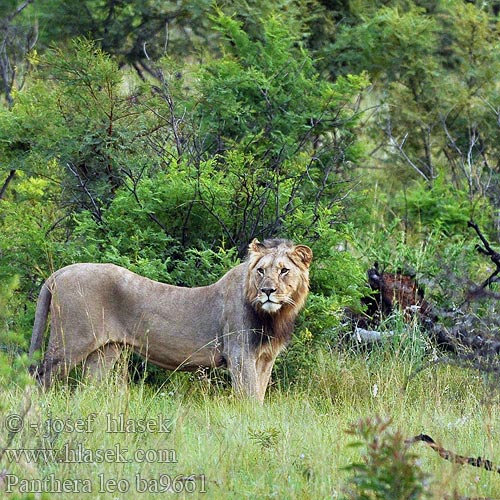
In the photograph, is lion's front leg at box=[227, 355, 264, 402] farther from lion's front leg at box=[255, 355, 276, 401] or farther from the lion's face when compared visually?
the lion's face

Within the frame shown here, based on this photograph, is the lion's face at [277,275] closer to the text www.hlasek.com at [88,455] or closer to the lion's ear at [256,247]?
the lion's ear at [256,247]

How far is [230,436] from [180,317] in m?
1.91

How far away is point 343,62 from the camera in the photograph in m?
15.7

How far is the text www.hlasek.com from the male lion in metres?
1.98

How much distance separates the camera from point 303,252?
8.09 m

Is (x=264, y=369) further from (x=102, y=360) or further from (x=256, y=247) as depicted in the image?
(x=102, y=360)

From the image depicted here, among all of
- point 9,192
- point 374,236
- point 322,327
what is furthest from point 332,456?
point 9,192

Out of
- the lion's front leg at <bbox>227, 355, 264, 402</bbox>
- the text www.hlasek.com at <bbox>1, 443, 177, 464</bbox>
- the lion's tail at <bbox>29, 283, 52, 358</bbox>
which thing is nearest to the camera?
the text www.hlasek.com at <bbox>1, 443, 177, 464</bbox>

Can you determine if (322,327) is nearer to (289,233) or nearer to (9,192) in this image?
(289,233)

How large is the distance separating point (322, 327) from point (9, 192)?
4.89m

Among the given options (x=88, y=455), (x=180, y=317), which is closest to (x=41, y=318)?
(x=180, y=317)

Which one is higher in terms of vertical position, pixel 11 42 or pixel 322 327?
pixel 11 42

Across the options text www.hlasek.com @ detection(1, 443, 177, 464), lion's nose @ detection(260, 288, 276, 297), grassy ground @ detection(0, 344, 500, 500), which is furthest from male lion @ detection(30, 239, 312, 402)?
text www.hlasek.com @ detection(1, 443, 177, 464)

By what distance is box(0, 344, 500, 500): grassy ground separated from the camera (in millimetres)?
5473
